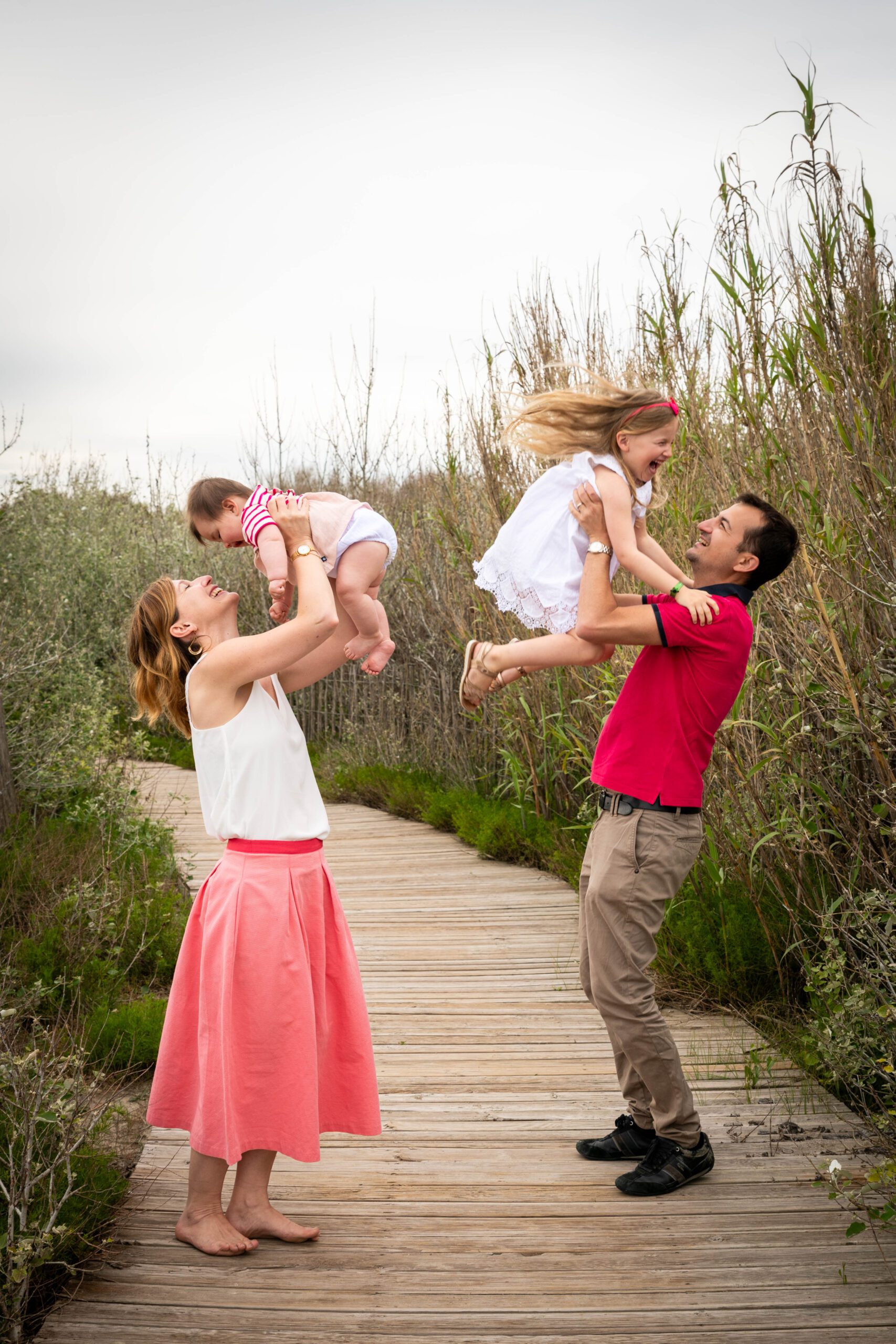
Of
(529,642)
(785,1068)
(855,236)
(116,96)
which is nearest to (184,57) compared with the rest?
(116,96)

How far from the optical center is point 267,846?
7.52 feet

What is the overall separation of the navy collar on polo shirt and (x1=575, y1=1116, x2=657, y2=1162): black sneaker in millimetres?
1487

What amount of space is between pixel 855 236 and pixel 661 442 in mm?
1205

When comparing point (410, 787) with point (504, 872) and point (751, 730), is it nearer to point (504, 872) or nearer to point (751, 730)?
point (504, 872)

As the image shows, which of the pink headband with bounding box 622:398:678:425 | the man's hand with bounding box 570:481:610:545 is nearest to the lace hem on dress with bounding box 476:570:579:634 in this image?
the man's hand with bounding box 570:481:610:545

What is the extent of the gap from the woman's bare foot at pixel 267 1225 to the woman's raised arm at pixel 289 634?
124 centimetres

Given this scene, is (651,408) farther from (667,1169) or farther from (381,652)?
(667,1169)

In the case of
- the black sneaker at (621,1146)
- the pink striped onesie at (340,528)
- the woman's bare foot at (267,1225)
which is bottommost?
the black sneaker at (621,1146)

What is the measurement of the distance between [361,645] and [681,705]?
935 millimetres

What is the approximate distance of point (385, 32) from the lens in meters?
4.72

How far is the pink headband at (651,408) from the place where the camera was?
278 cm

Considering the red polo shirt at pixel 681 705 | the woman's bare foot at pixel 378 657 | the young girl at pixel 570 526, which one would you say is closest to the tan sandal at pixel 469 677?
the young girl at pixel 570 526

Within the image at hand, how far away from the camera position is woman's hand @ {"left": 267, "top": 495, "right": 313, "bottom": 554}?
90.4 inches

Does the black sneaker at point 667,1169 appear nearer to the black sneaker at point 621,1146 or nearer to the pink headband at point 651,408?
the black sneaker at point 621,1146
